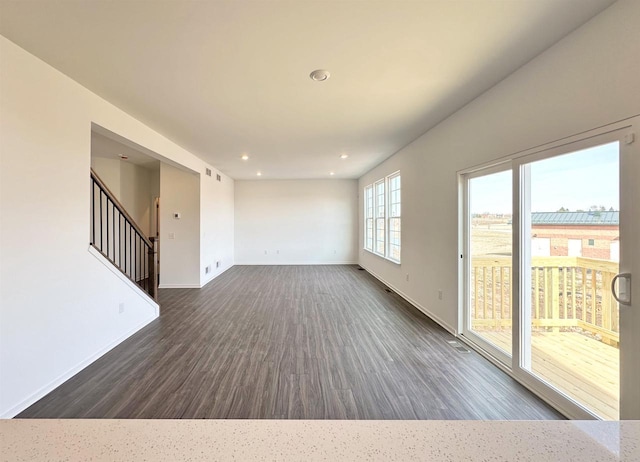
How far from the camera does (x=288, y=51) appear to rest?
6.96 ft

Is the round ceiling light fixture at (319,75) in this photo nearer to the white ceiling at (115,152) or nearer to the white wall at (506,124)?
the white wall at (506,124)

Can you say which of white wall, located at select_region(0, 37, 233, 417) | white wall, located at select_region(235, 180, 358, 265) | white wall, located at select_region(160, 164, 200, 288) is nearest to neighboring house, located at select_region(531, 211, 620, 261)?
white wall, located at select_region(0, 37, 233, 417)

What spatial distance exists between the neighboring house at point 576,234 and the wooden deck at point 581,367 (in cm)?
62

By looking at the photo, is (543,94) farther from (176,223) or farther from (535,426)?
(176,223)

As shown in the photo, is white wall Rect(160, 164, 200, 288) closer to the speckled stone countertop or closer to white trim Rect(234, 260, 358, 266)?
white trim Rect(234, 260, 358, 266)

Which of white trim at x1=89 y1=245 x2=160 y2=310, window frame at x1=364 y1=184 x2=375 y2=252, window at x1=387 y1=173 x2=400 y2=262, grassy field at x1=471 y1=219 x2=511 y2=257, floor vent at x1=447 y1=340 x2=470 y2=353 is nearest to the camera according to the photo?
grassy field at x1=471 y1=219 x2=511 y2=257

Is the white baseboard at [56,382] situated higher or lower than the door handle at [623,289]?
lower

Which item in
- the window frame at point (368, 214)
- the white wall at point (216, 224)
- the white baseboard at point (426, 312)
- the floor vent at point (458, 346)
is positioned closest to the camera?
the floor vent at point (458, 346)

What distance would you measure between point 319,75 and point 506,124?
1744mm

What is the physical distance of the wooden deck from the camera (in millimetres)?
1782

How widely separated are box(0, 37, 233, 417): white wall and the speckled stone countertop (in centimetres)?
203

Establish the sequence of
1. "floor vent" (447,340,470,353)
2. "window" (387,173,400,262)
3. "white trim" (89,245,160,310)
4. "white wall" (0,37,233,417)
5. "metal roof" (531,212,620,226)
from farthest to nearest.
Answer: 1. "window" (387,173,400,262)
2. "floor vent" (447,340,470,353)
3. "white trim" (89,245,160,310)
4. "white wall" (0,37,233,417)
5. "metal roof" (531,212,620,226)

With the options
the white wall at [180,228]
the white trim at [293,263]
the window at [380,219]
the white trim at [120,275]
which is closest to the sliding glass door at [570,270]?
the window at [380,219]

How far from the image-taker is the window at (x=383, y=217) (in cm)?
569
